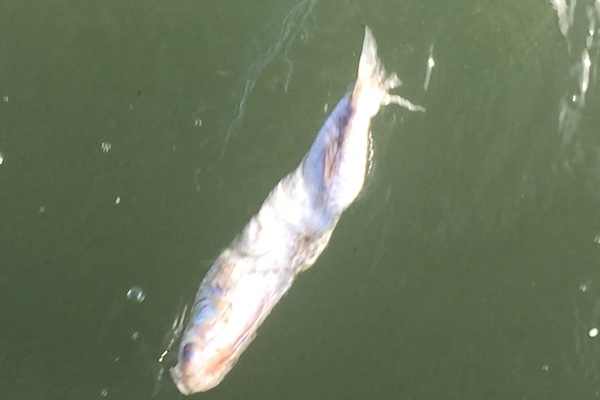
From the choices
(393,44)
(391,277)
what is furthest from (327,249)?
(393,44)

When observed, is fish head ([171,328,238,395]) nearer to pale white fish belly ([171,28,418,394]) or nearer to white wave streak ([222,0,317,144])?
pale white fish belly ([171,28,418,394])

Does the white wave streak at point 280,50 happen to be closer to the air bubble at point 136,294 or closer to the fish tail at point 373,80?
the fish tail at point 373,80

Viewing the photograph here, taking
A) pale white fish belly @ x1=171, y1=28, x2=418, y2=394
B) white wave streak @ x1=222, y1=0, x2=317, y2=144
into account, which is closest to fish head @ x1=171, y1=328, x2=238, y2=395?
pale white fish belly @ x1=171, y1=28, x2=418, y2=394

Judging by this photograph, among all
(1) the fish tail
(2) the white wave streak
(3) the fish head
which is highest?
(2) the white wave streak

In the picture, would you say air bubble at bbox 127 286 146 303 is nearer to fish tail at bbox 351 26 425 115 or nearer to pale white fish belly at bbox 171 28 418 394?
pale white fish belly at bbox 171 28 418 394

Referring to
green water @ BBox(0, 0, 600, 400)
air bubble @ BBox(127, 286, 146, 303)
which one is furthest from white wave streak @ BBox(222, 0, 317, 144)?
air bubble @ BBox(127, 286, 146, 303)

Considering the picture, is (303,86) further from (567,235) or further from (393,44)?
(567,235)

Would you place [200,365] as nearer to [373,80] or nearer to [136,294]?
[136,294]

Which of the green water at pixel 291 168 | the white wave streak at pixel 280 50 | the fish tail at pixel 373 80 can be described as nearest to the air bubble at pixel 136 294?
the green water at pixel 291 168

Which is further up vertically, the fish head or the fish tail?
the fish tail
